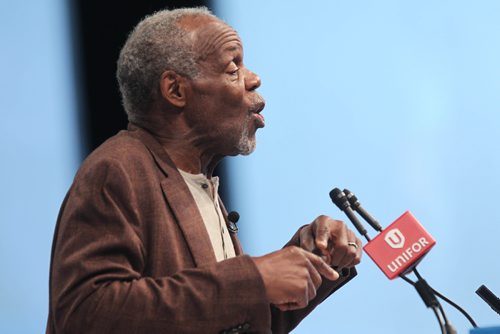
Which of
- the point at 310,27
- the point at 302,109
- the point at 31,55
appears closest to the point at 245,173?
the point at 302,109

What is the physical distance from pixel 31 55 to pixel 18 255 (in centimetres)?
69

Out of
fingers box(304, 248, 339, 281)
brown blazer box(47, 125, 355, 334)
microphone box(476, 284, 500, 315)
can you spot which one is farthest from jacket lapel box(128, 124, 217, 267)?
microphone box(476, 284, 500, 315)

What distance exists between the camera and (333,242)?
1.99 metres

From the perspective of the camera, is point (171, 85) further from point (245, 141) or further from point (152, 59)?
point (245, 141)

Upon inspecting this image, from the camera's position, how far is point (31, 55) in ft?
9.50

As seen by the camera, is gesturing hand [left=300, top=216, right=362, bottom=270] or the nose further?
the nose

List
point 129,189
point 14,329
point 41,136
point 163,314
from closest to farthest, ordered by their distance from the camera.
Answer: point 163,314 → point 129,189 → point 14,329 → point 41,136

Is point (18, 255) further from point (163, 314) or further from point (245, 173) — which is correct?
point (163, 314)

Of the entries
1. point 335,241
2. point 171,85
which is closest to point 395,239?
point 335,241

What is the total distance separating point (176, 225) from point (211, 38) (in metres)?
0.53

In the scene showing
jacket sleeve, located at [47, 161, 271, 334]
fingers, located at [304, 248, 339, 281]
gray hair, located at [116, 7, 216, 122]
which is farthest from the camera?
gray hair, located at [116, 7, 216, 122]

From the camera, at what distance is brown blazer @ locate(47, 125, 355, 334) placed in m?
1.62

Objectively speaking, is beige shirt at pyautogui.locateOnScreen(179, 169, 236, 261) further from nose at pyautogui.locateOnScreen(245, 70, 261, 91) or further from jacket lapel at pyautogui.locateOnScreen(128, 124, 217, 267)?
Answer: nose at pyautogui.locateOnScreen(245, 70, 261, 91)

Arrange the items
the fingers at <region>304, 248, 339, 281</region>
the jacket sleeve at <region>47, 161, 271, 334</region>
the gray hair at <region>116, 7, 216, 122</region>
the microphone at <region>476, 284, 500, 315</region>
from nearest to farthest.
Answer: the jacket sleeve at <region>47, 161, 271, 334</region>, the fingers at <region>304, 248, 339, 281</region>, the microphone at <region>476, 284, 500, 315</region>, the gray hair at <region>116, 7, 216, 122</region>
